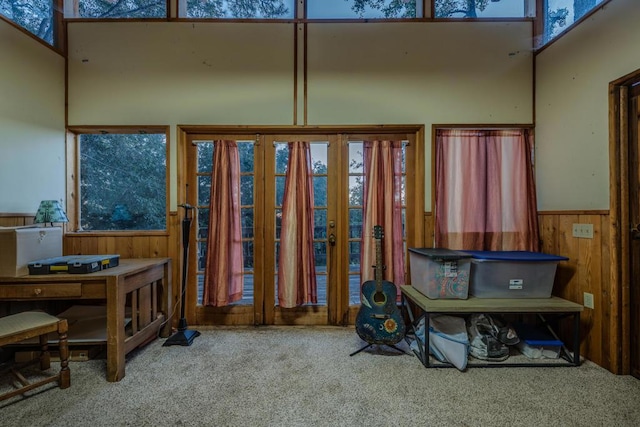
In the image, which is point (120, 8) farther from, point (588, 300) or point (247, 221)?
point (588, 300)

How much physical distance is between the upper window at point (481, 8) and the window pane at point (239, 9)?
145 centimetres

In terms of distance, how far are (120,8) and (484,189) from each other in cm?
388

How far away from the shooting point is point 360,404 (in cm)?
161

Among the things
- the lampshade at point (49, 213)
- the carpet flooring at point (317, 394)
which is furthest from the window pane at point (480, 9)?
the lampshade at point (49, 213)

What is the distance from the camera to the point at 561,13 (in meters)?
2.45

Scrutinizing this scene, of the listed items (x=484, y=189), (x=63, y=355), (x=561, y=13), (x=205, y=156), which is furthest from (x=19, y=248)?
(x=561, y=13)

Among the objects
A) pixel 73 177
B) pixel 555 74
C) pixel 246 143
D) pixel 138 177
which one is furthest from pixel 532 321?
pixel 73 177

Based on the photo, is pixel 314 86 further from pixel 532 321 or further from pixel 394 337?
pixel 532 321

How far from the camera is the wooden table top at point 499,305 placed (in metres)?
1.98

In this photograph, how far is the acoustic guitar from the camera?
212 cm

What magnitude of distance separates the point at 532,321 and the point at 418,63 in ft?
8.63

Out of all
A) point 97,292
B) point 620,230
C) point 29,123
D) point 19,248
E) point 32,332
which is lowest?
point 32,332

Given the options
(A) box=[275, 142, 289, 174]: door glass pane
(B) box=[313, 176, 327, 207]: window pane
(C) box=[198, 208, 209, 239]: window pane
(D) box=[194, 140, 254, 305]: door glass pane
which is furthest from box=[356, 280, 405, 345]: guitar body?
(C) box=[198, 208, 209, 239]: window pane

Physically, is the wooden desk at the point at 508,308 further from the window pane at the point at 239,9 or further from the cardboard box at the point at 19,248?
the window pane at the point at 239,9
